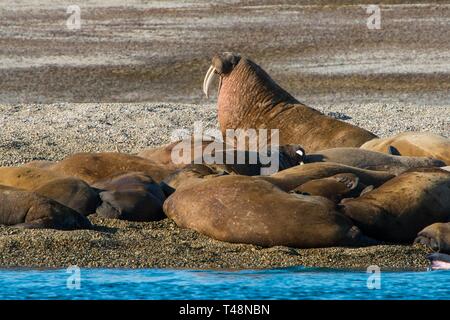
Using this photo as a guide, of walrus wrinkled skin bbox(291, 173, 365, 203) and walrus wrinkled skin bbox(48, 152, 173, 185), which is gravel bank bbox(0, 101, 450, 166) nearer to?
walrus wrinkled skin bbox(48, 152, 173, 185)

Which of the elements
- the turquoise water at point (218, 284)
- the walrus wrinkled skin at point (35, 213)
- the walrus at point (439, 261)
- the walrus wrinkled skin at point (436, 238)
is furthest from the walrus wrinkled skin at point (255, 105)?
the turquoise water at point (218, 284)

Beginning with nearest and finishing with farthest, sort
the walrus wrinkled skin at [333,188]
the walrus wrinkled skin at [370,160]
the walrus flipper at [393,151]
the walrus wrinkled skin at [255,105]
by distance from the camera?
the walrus wrinkled skin at [333,188]
the walrus wrinkled skin at [370,160]
the walrus flipper at [393,151]
the walrus wrinkled skin at [255,105]

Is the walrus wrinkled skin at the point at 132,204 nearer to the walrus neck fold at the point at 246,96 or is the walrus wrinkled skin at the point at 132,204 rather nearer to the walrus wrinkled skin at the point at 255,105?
the walrus wrinkled skin at the point at 255,105

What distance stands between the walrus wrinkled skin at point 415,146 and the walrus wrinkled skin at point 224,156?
1.21 meters

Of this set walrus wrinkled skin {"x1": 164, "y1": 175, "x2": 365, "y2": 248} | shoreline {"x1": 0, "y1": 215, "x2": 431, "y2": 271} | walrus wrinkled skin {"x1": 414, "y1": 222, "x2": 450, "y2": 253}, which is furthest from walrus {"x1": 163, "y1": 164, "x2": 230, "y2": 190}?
walrus wrinkled skin {"x1": 414, "y1": 222, "x2": 450, "y2": 253}

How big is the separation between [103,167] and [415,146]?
352 cm

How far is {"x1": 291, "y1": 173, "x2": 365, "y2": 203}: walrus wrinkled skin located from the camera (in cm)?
1038

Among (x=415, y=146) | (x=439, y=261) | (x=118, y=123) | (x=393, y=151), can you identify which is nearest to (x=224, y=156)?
(x=393, y=151)

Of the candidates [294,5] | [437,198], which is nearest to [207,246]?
[437,198]

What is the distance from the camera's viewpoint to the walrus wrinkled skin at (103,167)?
38.5ft

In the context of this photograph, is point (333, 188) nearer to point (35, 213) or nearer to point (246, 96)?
point (35, 213)

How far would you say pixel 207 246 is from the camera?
9.81 m

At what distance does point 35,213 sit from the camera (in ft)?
33.1

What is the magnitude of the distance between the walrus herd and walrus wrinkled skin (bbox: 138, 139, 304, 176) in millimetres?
13
